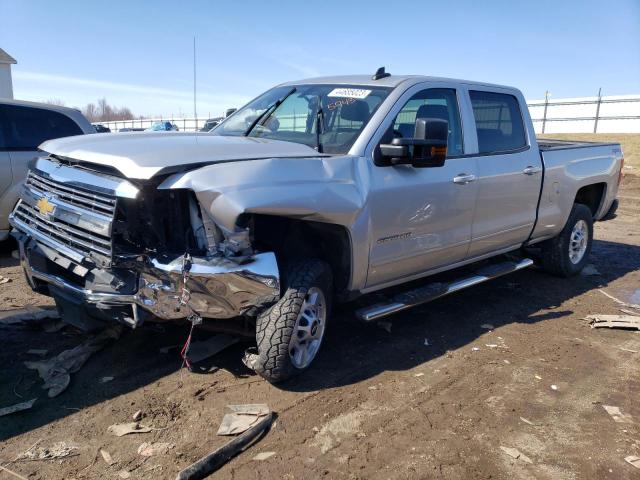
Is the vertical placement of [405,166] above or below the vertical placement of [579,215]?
above

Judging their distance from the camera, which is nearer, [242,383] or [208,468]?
[208,468]

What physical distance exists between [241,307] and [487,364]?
6.77ft

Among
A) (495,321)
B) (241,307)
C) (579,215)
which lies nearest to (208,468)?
(241,307)

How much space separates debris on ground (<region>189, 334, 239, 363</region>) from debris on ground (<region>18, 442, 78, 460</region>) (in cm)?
108

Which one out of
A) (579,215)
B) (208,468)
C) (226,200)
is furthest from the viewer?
(579,215)

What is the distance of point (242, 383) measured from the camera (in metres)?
3.68

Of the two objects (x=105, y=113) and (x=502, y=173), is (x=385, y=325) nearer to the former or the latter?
Result: (x=502, y=173)

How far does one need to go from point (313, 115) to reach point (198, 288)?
1.91 metres

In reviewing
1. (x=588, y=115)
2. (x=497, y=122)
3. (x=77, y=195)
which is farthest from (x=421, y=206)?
(x=588, y=115)

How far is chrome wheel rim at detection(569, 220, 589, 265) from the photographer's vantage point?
21.6 ft

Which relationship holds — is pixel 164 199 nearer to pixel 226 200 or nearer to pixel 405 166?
pixel 226 200

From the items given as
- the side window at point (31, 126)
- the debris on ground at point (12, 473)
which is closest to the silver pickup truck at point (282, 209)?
the debris on ground at point (12, 473)

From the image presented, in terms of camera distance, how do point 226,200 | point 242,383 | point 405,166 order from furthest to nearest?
1. point 405,166
2. point 242,383
3. point 226,200

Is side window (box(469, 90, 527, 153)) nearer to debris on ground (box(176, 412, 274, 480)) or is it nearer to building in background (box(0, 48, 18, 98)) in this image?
debris on ground (box(176, 412, 274, 480))
